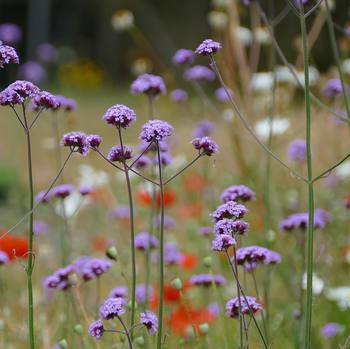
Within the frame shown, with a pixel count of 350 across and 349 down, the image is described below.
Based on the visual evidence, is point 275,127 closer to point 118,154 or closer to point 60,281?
point 60,281

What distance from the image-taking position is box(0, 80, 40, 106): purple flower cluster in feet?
5.52

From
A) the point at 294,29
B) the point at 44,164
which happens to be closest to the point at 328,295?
the point at 44,164

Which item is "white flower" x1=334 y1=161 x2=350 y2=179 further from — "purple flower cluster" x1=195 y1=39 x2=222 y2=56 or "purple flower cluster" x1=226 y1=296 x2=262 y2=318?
"purple flower cluster" x1=195 y1=39 x2=222 y2=56

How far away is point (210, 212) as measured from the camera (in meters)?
3.12

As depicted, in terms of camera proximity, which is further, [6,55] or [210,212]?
[210,212]

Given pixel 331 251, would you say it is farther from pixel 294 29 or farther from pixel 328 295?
pixel 294 29

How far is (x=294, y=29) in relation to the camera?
14969mm

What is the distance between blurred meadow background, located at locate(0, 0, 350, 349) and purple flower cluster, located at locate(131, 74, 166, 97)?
0.02m

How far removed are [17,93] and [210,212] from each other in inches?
59.7

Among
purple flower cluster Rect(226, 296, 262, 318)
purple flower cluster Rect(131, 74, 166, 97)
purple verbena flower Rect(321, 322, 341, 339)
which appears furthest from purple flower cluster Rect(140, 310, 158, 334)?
purple verbena flower Rect(321, 322, 341, 339)

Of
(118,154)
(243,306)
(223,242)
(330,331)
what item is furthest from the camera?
(330,331)

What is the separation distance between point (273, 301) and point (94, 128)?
7829 millimetres

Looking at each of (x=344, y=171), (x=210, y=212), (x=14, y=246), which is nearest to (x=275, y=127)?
(x=344, y=171)

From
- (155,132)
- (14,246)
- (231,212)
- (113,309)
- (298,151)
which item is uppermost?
(298,151)
